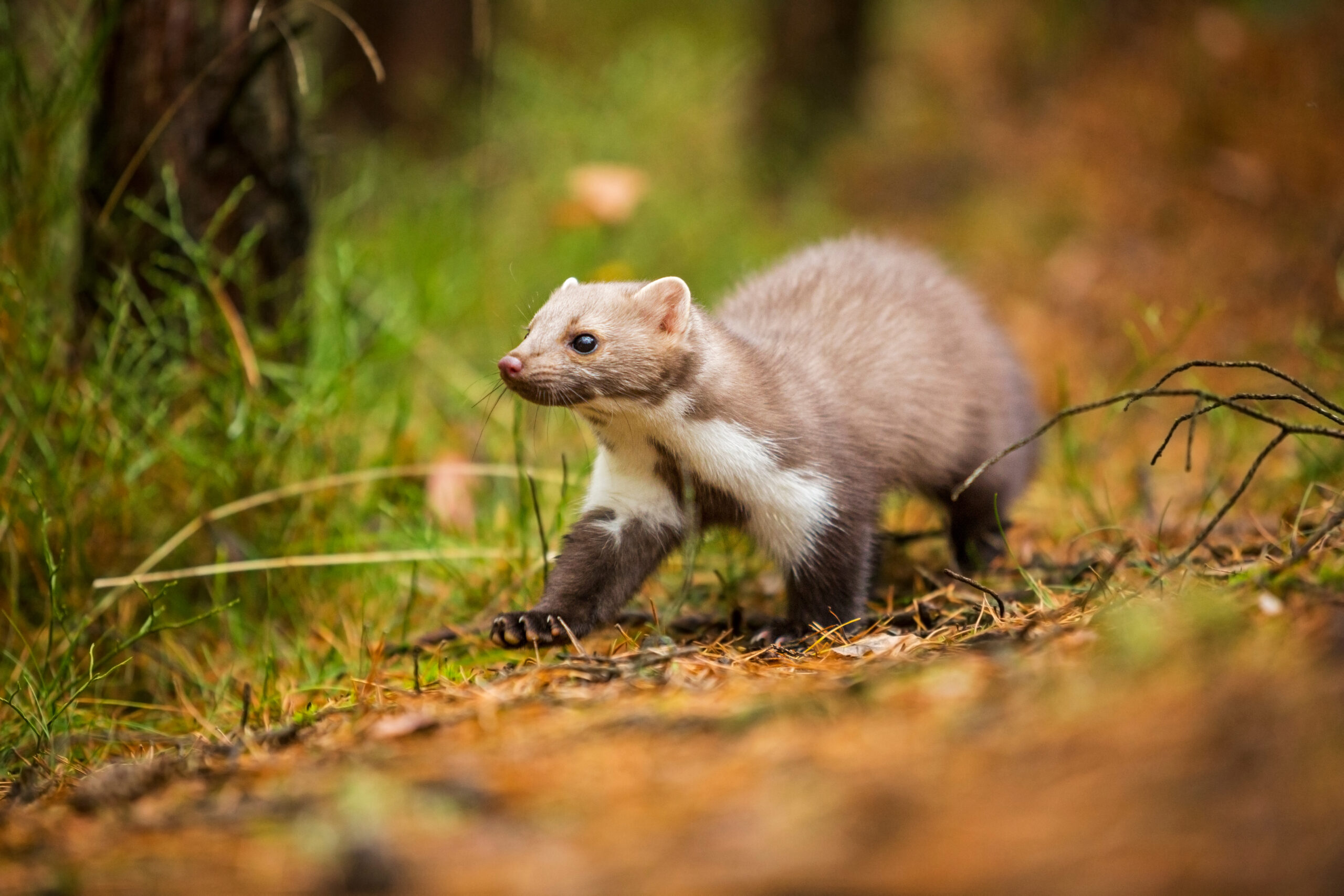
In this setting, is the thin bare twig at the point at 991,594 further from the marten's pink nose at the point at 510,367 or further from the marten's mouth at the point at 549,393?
the marten's pink nose at the point at 510,367

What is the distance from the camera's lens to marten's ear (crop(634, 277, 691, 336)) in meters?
3.37

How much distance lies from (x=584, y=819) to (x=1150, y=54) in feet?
27.4

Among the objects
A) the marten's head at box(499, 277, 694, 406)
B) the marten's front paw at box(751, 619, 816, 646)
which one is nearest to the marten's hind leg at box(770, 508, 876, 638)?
the marten's front paw at box(751, 619, 816, 646)

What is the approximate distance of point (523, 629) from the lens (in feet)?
10.1

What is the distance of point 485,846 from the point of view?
1561 mm

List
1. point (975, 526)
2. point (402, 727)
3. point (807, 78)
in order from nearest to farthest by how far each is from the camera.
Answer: point (402, 727), point (975, 526), point (807, 78)

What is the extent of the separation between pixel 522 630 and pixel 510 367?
740 millimetres

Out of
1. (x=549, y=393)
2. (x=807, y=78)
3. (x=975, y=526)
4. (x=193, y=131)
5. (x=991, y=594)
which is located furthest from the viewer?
(x=807, y=78)

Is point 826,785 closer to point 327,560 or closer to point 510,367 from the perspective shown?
point 510,367

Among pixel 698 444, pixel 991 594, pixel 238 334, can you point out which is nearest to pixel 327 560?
pixel 238 334

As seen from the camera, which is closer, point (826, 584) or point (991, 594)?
point (991, 594)

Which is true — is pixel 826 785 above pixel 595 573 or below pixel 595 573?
above

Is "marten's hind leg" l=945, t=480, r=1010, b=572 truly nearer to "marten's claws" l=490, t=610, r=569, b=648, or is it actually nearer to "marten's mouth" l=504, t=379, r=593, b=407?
"marten's mouth" l=504, t=379, r=593, b=407

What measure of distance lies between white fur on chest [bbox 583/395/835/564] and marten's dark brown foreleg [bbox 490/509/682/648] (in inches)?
1.5
